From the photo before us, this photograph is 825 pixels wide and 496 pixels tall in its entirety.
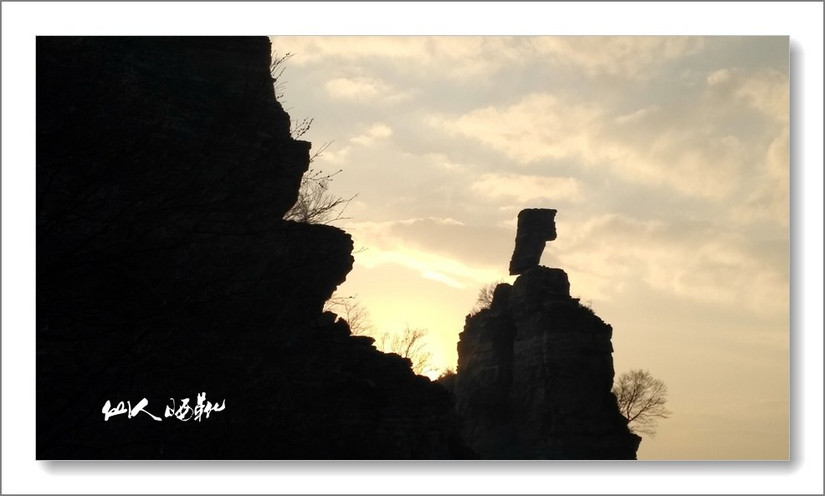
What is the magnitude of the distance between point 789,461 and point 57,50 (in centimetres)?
904

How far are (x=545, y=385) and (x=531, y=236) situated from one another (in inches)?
344

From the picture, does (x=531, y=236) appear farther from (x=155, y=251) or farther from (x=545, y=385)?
(x=155, y=251)

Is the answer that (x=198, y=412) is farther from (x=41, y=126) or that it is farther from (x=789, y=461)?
(x=789, y=461)

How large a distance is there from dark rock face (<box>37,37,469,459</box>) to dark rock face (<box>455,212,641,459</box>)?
1204 inches

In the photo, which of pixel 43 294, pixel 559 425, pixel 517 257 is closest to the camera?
pixel 43 294

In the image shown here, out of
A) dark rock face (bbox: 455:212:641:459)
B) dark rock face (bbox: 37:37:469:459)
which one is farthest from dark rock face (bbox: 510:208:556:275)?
dark rock face (bbox: 37:37:469:459)

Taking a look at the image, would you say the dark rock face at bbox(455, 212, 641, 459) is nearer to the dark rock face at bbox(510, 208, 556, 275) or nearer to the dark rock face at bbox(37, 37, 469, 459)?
the dark rock face at bbox(510, 208, 556, 275)

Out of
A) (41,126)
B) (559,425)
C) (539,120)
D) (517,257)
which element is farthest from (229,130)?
(517,257)

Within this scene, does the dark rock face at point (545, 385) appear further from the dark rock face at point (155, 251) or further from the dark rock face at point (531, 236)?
the dark rock face at point (155, 251)

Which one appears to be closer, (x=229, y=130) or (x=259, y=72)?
(x=229, y=130)

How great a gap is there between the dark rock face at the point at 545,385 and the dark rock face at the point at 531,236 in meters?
0.92

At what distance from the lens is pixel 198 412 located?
10.0 m

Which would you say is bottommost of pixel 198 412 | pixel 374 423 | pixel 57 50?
pixel 374 423

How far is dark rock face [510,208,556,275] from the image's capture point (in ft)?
163
